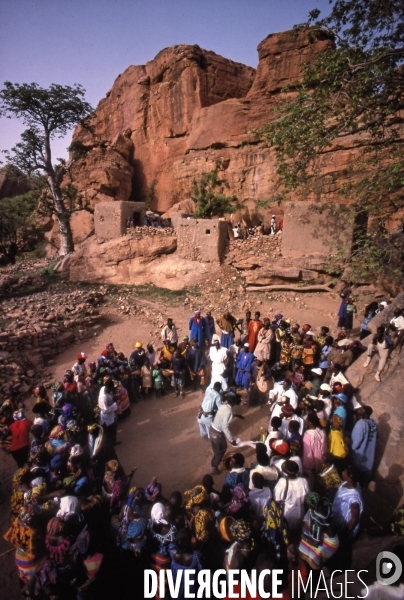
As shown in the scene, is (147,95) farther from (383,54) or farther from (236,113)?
(383,54)

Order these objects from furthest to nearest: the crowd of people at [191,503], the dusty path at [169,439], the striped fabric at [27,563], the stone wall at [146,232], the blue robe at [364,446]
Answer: the stone wall at [146,232]
the dusty path at [169,439]
the blue robe at [364,446]
the striped fabric at [27,563]
the crowd of people at [191,503]

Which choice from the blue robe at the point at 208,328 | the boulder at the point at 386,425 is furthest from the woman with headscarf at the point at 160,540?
the blue robe at the point at 208,328

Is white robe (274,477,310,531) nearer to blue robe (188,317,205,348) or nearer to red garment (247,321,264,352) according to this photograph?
red garment (247,321,264,352)

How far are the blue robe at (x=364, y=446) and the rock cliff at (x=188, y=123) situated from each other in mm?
12882

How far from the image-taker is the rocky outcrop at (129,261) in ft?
47.6

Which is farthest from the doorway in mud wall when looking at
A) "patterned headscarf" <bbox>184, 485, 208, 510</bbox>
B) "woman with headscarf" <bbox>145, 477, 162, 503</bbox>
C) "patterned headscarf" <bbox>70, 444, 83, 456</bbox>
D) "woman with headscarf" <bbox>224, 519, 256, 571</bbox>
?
"woman with headscarf" <bbox>224, 519, 256, 571</bbox>

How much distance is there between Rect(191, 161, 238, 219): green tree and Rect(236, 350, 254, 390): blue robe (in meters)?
12.8

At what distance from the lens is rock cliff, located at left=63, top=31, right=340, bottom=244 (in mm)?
18344

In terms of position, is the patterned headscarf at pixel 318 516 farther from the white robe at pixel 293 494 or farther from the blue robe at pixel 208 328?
the blue robe at pixel 208 328

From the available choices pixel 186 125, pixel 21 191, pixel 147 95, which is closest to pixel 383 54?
pixel 186 125

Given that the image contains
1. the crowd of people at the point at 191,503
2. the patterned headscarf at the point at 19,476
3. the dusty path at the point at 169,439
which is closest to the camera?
the crowd of people at the point at 191,503

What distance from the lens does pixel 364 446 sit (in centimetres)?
390

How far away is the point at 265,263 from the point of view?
501 inches

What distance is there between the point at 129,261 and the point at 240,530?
1310 cm
